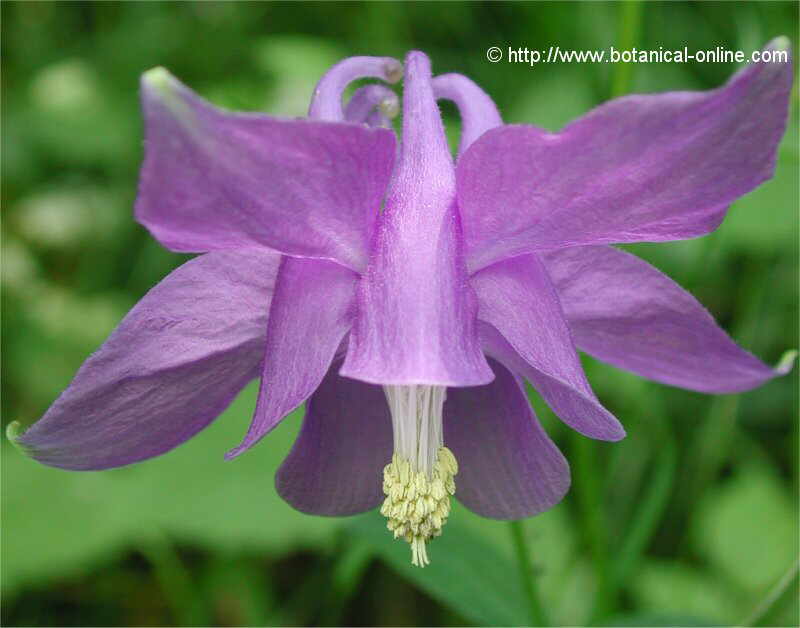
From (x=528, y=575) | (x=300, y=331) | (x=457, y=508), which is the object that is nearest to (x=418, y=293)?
(x=300, y=331)

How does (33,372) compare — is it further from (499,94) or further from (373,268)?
(373,268)

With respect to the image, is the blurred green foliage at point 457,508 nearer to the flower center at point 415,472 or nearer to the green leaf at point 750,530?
the green leaf at point 750,530

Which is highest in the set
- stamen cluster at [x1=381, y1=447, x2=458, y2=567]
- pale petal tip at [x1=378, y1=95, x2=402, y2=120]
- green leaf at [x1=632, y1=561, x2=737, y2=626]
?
pale petal tip at [x1=378, y1=95, x2=402, y2=120]

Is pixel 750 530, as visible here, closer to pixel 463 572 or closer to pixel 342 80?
pixel 463 572

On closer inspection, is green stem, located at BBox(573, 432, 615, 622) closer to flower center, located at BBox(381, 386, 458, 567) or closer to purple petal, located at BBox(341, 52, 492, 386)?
flower center, located at BBox(381, 386, 458, 567)

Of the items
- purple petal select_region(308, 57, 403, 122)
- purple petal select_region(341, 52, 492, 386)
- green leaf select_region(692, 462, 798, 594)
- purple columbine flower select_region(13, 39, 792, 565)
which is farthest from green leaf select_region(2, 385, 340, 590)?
purple petal select_region(341, 52, 492, 386)

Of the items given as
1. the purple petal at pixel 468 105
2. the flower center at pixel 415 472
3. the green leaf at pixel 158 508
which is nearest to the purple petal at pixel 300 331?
the flower center at pixel 415 472
